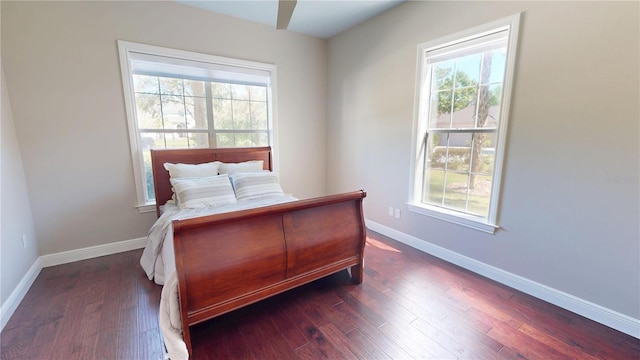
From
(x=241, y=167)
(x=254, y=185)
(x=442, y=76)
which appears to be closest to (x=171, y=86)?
(x=241, y=167)

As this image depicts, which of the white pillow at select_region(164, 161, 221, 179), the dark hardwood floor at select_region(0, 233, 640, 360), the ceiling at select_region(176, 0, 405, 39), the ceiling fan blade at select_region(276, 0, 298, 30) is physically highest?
the ceiling at select_region(176, 0, 405, 39)

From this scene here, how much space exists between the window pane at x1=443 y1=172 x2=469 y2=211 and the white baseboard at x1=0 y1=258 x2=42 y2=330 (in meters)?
3.70

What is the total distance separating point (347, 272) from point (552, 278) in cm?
163

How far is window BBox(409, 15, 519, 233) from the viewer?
2.29m

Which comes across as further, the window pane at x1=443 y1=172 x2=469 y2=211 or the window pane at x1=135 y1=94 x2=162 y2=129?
the window pane at x1=135 y1=94 x2=162 y2=129

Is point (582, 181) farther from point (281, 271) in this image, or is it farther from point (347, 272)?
point (281, 271)

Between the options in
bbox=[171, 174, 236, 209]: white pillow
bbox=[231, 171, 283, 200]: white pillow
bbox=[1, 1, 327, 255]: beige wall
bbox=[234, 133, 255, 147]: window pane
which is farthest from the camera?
bbox=[234, 133, 255, 147]: window pane

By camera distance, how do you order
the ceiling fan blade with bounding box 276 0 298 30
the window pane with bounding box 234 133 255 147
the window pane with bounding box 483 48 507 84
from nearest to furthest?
the ceiling fan blade with bounding box 276 0 298 30, the window pane with bounding box 483 48 507 84, the window pane with bounding box 234 133 255 147

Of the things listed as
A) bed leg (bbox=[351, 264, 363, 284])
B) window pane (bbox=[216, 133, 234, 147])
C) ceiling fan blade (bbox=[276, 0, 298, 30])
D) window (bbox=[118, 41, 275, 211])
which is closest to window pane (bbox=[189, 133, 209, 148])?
window (bbox=[118, 41, 275, 211])

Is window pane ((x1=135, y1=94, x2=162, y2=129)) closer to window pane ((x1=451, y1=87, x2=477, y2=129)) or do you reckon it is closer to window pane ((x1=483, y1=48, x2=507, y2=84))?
window pane ((x1=451, y1=87, x2=477, y2=129))

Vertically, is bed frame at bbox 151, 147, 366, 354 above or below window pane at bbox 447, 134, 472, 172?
below

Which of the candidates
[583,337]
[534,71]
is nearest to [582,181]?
[534,71]

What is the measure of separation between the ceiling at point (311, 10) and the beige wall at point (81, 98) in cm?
15

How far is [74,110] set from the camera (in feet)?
8.44
